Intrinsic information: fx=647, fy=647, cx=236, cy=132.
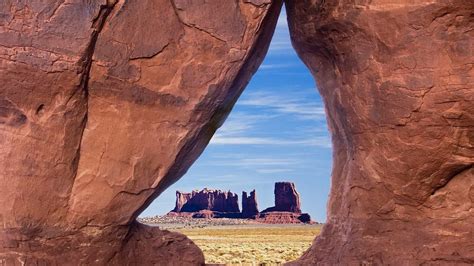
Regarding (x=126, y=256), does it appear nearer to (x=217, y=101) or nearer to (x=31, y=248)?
(x=31, y=248)

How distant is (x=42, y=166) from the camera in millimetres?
8328

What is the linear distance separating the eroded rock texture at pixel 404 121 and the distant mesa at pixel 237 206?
82078mm

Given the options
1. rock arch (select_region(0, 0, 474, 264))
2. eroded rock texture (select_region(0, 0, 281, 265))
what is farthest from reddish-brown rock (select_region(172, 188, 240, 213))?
eroded rock texture (select_region(0, 0, 281, 265))

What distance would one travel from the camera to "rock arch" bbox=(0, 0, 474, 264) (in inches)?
324

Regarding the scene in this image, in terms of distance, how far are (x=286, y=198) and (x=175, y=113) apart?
84793mm

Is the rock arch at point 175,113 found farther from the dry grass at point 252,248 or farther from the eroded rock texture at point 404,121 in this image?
the dry grass at point 252,248

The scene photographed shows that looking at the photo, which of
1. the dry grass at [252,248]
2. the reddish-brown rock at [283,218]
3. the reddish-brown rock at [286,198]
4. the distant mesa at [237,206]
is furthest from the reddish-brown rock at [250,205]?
the dry grass at [252,248]

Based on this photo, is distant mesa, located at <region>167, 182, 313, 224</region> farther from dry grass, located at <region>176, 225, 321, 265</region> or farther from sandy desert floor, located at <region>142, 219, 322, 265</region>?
dry grass, located at <region>176, 225, 321, 265</region>

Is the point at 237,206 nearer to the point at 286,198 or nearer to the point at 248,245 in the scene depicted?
the point at 286,198

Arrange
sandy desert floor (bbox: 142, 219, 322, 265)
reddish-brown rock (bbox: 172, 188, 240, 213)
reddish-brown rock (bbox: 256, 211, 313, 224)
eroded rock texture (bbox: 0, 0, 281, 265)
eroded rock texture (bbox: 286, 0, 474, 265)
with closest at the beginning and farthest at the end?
eroded rock texture (bbox: 0, 0, 281, 265)
eroded rock texture (bbox: 286, 0, 474, 265)
sandy desert floor (bbox: 142, 219, 322, 265)
reddish-brown rock (bbox: 256, 211, 313, 224)
reddish-brown rock (bbox: 172, 188, 240, 213)

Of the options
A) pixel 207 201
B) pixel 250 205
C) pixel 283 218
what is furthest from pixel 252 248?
pixel 207 201

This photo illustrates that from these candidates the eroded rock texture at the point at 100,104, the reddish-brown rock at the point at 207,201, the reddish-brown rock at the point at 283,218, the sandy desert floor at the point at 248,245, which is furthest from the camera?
the reddish-brown rock at the point at 207,201

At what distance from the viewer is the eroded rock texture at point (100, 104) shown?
26.8ft


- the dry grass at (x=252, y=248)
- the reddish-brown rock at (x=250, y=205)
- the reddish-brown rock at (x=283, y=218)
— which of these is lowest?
the dry grass at (x=252, y=248)
